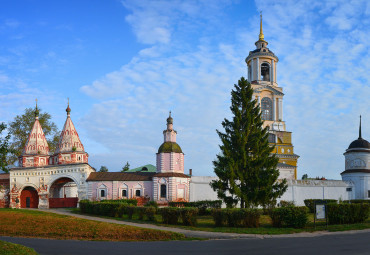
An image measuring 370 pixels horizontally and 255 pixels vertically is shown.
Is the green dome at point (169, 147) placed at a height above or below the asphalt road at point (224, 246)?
above

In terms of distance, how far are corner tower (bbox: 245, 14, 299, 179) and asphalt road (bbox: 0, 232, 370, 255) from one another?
39.4 m

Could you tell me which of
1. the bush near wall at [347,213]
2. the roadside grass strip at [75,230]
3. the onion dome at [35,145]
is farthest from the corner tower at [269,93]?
the roadside grass strip at [75,230]

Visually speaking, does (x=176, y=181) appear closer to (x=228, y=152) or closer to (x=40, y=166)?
(x=228, y=152)

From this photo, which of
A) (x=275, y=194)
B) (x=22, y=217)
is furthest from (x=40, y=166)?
(x=275, y=194)

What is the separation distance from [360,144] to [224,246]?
39690 mm

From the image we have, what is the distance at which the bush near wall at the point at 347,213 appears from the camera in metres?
23.0

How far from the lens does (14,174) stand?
41500mm

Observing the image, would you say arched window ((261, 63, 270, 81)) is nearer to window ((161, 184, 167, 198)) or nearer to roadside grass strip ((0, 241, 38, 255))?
window ((161, 184, 167, 198))

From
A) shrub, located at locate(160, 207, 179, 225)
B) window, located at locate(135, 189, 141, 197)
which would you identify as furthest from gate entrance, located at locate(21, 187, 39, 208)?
shrub, located at locate(160, 207, 179, 225)

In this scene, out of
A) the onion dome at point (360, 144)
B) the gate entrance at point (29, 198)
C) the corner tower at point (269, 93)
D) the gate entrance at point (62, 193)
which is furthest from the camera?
the corner tower at point (269, 93)

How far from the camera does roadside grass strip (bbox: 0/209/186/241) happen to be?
732 inches

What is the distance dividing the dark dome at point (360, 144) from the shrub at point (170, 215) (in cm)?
3475

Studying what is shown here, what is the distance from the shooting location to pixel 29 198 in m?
42.0

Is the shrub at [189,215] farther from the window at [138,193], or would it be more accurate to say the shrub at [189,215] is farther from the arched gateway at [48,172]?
the arched gateway at [48,172]
